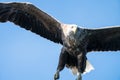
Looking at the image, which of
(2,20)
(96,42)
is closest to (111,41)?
(96,42)

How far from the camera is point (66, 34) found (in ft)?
155

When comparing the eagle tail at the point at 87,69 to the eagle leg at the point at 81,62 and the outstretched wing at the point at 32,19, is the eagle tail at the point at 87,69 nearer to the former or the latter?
the eagle leg at the point at 81,62

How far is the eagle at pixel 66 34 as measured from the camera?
47.1m

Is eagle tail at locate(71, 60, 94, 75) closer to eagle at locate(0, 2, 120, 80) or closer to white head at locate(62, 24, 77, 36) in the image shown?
eagle at locate(0, 2, 120, 80)

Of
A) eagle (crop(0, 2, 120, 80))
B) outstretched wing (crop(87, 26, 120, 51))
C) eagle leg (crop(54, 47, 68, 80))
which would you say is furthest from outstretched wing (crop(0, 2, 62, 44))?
outstretched wing (crop(87, 26, 120, 51))

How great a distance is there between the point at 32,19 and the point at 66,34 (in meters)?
1.26

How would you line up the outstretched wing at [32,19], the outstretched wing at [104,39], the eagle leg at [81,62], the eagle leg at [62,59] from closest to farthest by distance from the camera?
the eagle leg at [81,62] < the eagle leg at [62,59] < the outstretched wing at [32,19] < the outstretched wing at [104,39]

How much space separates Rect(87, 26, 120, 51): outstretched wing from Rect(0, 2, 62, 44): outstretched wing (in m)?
0.98

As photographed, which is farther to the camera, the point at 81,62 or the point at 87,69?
the point at 87,69

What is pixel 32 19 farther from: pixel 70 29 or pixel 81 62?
pixel 81 62

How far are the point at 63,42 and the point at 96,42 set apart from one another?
1246mm

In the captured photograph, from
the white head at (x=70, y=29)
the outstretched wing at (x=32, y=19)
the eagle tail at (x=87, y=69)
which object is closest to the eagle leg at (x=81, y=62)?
the eagle tail at (x=87, y=69)

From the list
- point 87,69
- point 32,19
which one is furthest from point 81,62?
point 32,19

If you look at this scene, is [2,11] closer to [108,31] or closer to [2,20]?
[2,20]
